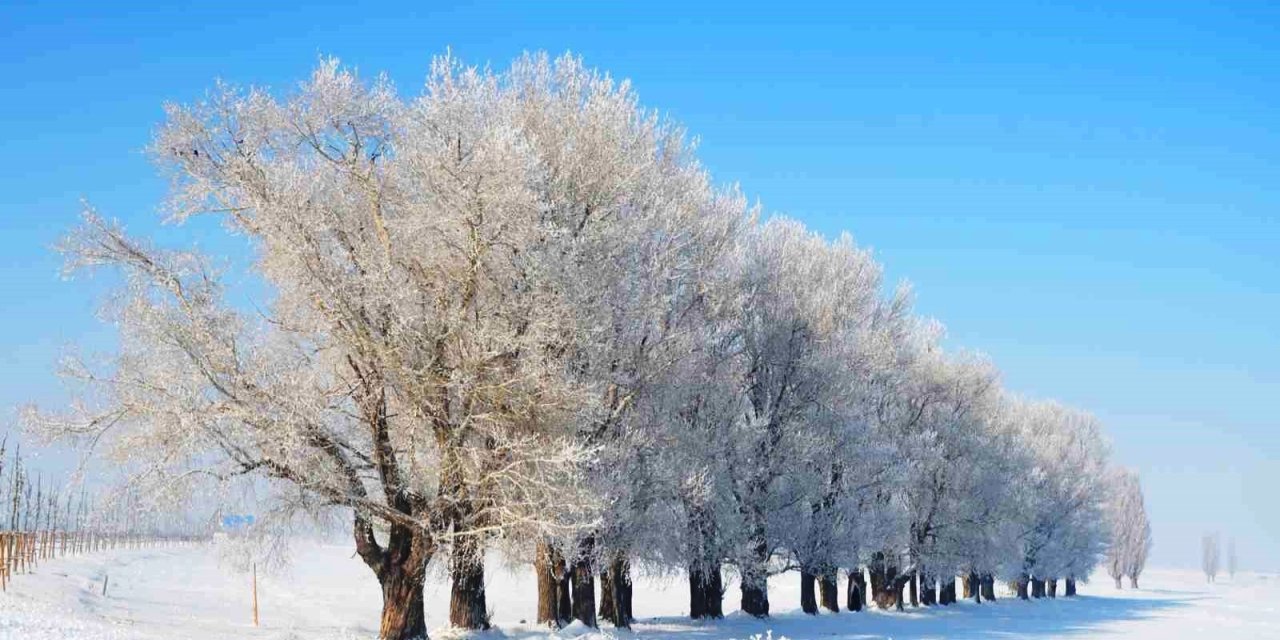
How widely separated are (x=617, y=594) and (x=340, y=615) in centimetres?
2399

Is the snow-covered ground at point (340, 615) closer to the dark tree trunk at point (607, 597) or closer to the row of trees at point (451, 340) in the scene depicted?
the dark tree trunk at point (607, 597)

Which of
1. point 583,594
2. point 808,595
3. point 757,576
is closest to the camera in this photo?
point 583,594

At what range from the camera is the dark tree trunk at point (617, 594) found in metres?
30.1

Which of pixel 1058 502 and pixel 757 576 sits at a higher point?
pixel 1058 502

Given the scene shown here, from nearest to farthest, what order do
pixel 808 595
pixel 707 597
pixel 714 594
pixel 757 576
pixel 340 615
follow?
pixel 757 576, pixel 707 597, pixel 714 594, pixel 808 595, pixel 340 615

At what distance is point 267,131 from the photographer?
73.9 ft

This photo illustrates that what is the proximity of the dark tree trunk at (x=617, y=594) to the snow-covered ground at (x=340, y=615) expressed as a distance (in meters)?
0.66

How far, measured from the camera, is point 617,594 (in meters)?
31.0

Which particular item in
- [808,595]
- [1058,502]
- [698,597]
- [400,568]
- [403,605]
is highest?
[1058,502]

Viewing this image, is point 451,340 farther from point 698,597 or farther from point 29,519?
point 29,519

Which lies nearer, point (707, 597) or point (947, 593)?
point (707, 597)

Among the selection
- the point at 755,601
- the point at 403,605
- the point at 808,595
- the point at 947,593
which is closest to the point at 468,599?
the point at 403,605

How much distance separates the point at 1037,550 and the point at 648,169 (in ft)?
201

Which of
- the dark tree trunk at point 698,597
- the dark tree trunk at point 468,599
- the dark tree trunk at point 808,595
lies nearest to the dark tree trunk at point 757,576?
the dark tree trunk at point 698,597
